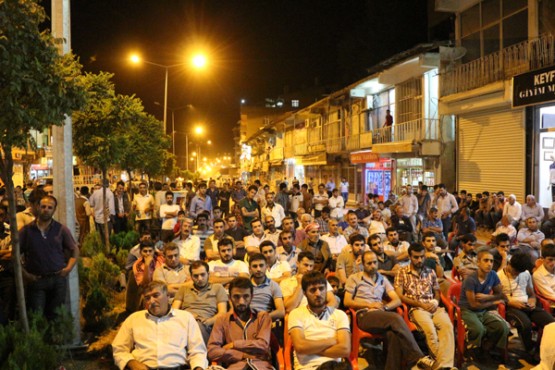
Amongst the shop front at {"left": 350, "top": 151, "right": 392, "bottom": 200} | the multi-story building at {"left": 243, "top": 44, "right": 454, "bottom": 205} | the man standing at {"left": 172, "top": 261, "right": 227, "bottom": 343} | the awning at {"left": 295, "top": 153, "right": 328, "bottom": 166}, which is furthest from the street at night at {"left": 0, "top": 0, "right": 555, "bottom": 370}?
the awning at {"left": 295, "top": 153, "right": 328, "bottom": 166}

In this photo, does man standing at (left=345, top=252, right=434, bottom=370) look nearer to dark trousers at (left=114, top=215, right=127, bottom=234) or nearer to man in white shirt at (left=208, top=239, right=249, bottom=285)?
man in white shirt at (left=208, top=239, right=249, bottom=285)

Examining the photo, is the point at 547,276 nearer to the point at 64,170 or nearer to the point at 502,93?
the point at 64,170

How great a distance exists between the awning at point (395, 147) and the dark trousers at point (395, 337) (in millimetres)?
16321

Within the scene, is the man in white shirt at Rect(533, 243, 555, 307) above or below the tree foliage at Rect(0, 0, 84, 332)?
below

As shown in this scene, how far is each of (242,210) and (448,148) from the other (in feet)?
38.7

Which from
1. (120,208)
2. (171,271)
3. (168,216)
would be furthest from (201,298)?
(120,208)

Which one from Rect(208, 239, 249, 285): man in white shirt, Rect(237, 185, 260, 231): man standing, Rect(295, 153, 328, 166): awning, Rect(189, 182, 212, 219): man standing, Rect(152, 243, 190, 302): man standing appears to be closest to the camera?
Rect(152, 243, 190, 302): man standing

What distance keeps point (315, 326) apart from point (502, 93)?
1389 centimetres

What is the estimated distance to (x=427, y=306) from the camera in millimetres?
5855

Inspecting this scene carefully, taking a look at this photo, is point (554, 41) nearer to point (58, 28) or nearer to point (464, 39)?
point (464, 39)

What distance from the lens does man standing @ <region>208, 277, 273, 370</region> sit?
4.79m

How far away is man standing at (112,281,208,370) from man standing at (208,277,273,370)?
1.00 ft

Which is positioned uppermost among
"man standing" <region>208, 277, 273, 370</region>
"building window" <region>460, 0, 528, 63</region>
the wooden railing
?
"building window" <region>460, 0, 528, 63</region>

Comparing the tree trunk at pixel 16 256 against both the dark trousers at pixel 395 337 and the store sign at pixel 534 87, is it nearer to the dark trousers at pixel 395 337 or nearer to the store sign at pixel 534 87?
the dark trousers at pixel 395 337
